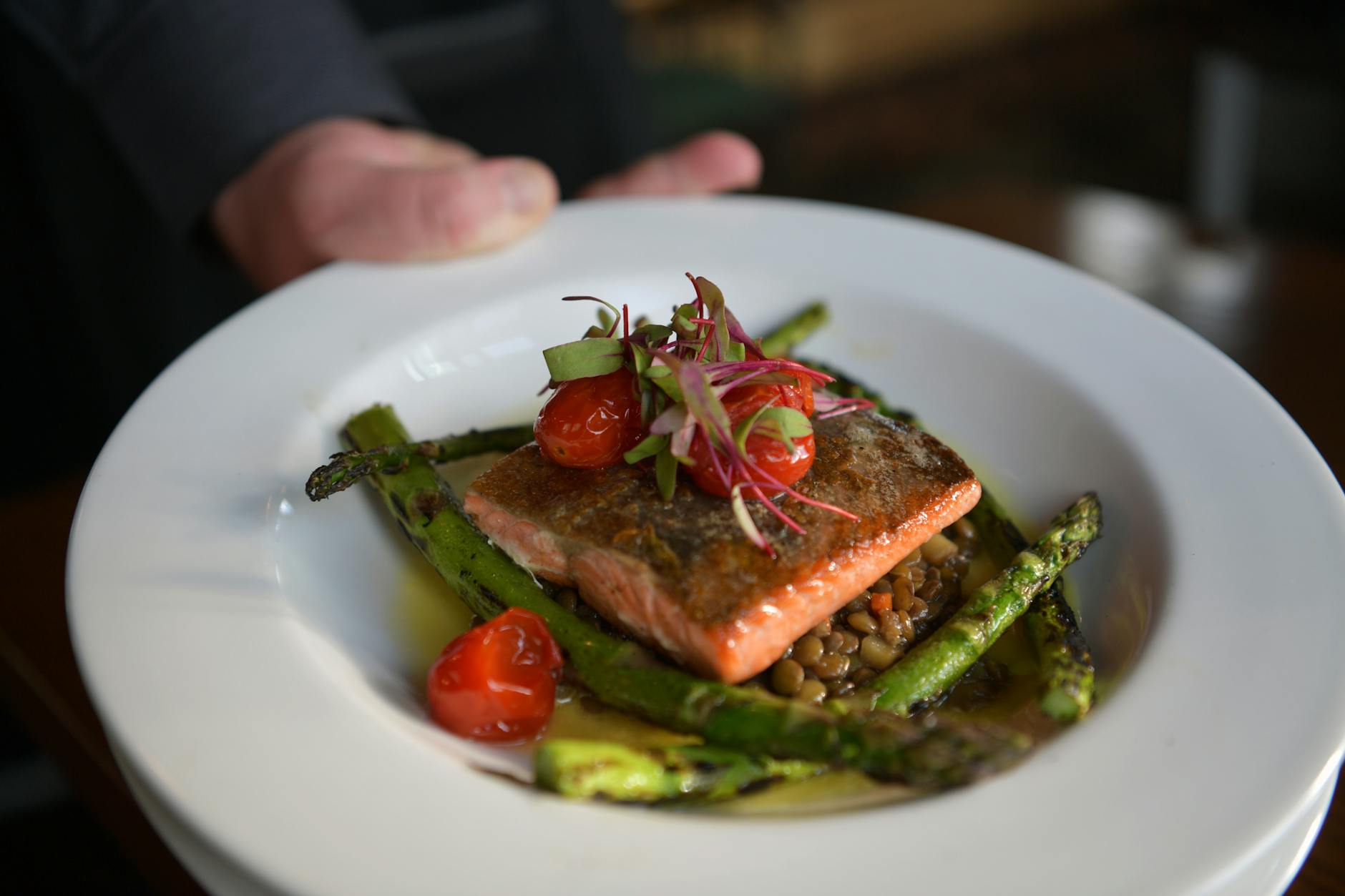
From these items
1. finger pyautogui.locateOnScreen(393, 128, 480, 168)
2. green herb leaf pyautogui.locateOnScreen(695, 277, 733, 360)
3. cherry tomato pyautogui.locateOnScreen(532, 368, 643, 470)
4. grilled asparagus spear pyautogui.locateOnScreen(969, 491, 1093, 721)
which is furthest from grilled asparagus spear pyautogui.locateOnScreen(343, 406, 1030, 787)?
finger pyautogui.locateOnScreen(393, 128, 480, 168)

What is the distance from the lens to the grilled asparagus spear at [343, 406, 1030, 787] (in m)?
1.57

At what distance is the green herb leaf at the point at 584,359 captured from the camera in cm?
202

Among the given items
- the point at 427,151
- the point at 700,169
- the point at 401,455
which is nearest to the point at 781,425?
the point at 401,455

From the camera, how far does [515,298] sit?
277 cm

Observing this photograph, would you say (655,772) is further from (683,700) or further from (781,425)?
(781,425)

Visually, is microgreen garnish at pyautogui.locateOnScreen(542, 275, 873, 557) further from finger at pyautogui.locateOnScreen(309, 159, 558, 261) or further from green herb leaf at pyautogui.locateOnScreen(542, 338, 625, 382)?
finger at pyautogui.locateOnScreen(309, 159, 558, 261)

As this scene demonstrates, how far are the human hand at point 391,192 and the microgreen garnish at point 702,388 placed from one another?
87 cm

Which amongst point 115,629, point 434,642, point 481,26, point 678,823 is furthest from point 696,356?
point 481,26

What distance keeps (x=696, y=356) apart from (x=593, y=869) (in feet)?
3.32

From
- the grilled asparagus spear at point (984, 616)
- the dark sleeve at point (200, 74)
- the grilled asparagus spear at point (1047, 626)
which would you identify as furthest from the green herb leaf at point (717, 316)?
the dark sleeve at point (200, 74)

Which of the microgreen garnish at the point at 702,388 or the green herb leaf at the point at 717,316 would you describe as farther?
the green herb leaf at the point at 717,316

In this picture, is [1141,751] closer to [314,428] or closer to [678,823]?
A: [678,823]

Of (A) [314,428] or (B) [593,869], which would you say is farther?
(A) [314,428]

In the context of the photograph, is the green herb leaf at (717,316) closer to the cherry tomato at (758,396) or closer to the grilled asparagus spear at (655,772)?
the cherry tomato at (758,396)
